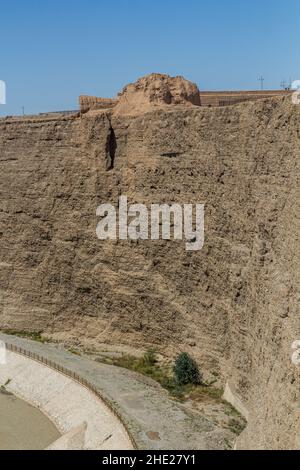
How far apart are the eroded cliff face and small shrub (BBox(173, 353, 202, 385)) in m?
0.63

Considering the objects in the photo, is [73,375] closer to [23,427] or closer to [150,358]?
[23,427]

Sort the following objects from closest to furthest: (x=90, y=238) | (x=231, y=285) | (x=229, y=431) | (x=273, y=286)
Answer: (x=273, y=286)
(x=229, y=431)
(x=231, y=285)
(x=90, y=238)

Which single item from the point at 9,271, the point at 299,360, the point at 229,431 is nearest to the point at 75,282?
the point at 9,271

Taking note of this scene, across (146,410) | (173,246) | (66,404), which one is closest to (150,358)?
(66,404)

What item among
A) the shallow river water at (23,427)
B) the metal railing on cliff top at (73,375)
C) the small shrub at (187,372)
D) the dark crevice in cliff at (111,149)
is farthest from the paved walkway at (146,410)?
the dark crevice in cliff at (111,149)

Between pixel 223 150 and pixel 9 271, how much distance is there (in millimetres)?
19570

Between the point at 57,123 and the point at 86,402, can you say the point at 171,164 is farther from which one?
the point at 86,402

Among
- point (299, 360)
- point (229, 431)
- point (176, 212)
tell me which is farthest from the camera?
point (176, 212)

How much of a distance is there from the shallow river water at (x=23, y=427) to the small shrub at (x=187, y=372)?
22.9 ft

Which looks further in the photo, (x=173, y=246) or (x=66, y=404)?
(x=173, y=246)

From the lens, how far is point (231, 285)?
31.3m

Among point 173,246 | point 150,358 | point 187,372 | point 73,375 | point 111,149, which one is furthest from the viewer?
point 111,149

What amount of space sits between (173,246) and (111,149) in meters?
7.99

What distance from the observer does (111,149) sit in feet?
129
